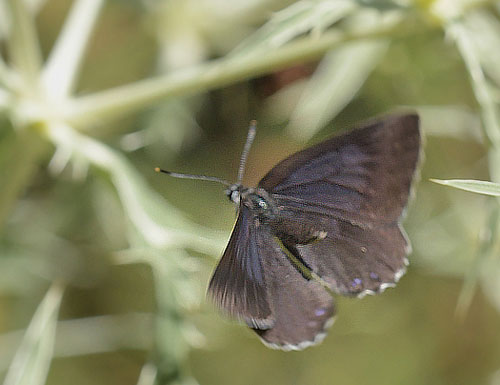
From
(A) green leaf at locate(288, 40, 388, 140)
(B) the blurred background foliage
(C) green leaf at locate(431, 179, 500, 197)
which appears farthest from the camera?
(B) the blurred background foliage

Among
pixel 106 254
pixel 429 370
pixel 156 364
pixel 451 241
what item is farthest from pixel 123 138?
pixel 429 370

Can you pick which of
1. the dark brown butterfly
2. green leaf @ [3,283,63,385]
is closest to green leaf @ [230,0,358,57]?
the dark brown butterfly

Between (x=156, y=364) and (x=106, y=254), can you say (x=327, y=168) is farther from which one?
(x=106, y=254)

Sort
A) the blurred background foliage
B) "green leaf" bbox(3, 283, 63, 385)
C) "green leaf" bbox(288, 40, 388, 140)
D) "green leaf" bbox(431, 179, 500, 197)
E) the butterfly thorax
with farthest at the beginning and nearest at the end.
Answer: the blurred background foliage
"green leaf" bbox(288, 40, 388, 140)
"green leaf" bbox(3, 283, 63, 385)
the butterfly thorax
"green leaf" bbox(431, 179, 500, 197)

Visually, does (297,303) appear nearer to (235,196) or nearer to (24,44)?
(235,196)

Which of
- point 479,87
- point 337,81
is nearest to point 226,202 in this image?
point 337,81

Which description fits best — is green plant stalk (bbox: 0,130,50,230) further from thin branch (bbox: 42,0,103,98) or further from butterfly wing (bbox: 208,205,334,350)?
butterfly wing (bbox: 208,205,334,350)

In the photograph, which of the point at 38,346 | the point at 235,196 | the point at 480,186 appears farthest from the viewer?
the point at 38,346
